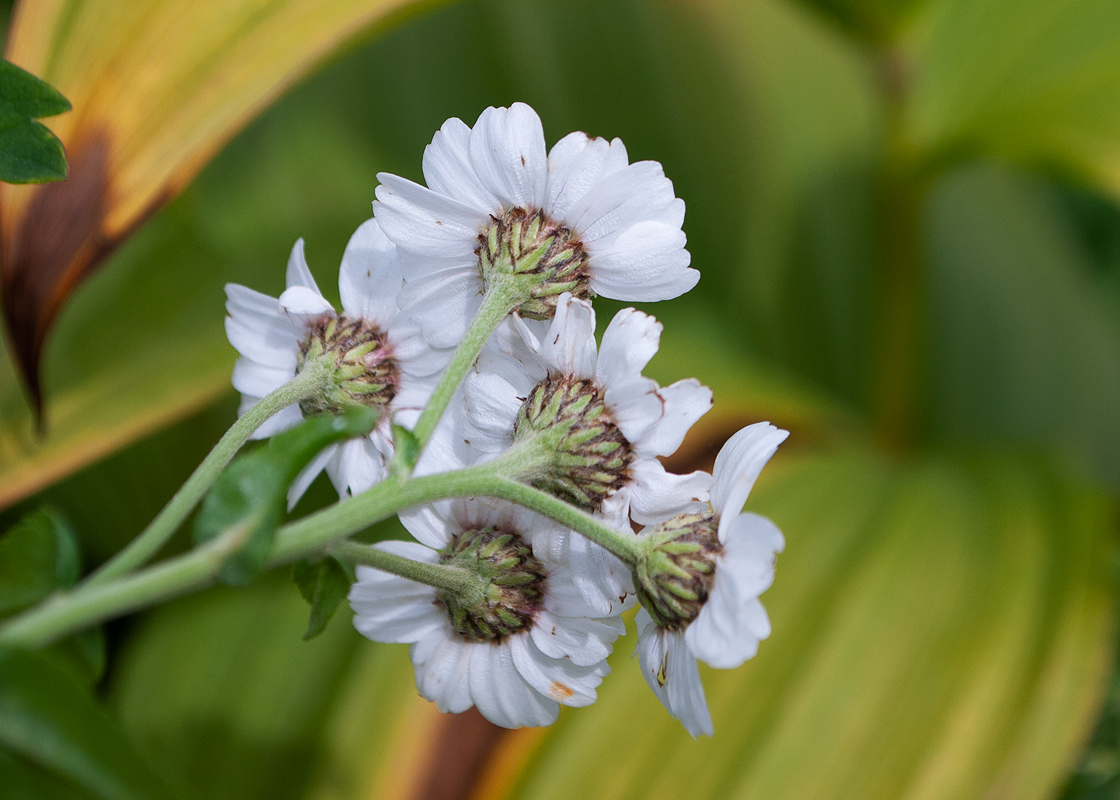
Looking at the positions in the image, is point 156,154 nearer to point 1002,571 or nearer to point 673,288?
point 673,288

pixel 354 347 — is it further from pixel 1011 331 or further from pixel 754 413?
pixel 1011 331

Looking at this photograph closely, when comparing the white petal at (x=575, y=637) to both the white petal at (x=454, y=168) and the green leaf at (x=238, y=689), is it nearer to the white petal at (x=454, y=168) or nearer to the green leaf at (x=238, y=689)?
the white petal at (x=454, y=168)

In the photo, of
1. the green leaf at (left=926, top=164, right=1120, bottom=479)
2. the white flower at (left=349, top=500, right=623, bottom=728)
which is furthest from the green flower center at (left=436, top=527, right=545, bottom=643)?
the green leaf at (left=926, top=164, right=1120, bottom=479)

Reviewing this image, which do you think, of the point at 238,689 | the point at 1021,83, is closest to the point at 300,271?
the point at 238,689

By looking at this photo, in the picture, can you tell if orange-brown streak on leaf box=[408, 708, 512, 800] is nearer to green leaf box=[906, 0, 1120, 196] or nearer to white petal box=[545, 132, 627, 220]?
white petal box=[545, 132, 627, 220]

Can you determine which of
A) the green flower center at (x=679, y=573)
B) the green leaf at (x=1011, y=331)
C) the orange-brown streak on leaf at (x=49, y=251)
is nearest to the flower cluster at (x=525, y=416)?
the green flower center at (x=679, y=573)

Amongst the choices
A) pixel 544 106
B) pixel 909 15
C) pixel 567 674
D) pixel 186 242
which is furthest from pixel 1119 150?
pixel 186 242

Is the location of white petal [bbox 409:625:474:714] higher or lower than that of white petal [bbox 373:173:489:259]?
lower

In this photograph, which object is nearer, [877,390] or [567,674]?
[567,674]
